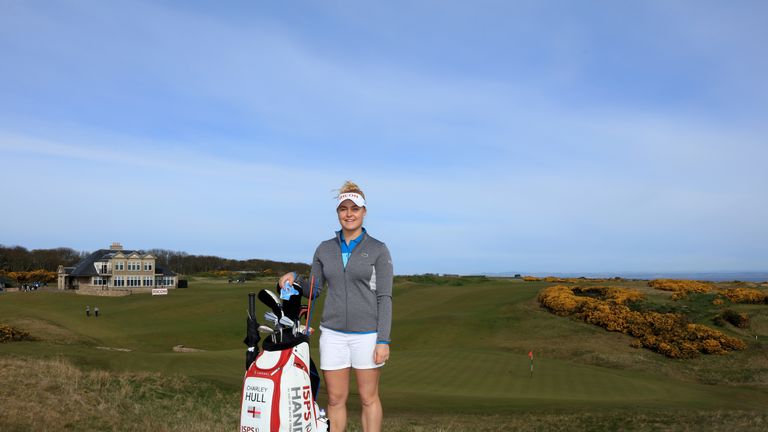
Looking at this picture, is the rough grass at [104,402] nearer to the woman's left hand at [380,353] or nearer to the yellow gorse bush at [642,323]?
the woman's left hand at [380,353]

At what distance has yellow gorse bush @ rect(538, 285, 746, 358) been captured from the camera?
30.3 m

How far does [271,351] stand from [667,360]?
29874 mm

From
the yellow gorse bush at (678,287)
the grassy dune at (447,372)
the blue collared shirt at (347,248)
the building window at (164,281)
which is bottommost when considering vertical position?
the grassy dune at (447,372)

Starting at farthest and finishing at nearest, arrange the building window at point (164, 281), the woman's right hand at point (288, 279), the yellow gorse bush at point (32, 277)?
1. the yellow gorse bush at point (32, 277)
2. the building window at point (164, 281)
3. the woman's right hand at point (288, 279)

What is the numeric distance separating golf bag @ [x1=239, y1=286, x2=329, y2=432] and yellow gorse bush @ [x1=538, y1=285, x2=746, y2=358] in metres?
30.0

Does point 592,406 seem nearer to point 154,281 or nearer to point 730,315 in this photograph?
point 730,315

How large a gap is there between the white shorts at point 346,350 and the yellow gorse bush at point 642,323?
29.3 metres

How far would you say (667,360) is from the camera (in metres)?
29.6

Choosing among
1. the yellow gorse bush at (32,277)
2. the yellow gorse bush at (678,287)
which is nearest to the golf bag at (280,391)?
the yellow gorse bush at (678,287)

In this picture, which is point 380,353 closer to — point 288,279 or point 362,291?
point 362,291

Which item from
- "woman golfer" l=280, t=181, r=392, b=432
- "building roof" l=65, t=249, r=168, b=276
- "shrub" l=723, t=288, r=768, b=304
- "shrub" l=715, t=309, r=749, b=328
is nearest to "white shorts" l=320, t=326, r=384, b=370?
"woman golfer" l=280, t=181, r=392, b=432

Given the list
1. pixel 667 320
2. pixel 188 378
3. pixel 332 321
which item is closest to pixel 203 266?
pixel 667 320

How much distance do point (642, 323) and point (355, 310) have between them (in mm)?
33432

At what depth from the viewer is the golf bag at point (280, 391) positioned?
4469 millimetres
